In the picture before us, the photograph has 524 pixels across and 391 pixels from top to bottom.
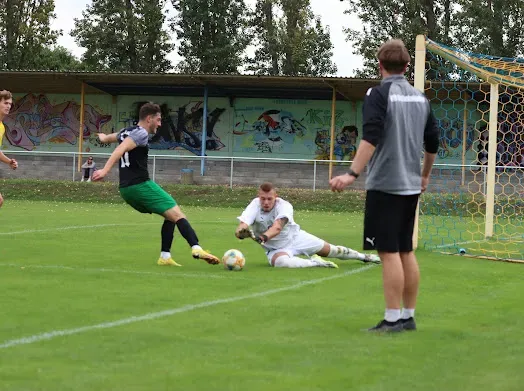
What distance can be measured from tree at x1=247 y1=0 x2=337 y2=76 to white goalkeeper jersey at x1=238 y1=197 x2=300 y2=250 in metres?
45.9

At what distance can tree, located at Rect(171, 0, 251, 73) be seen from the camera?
175 feet

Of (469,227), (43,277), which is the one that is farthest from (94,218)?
(43,277)

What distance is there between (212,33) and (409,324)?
4837cm

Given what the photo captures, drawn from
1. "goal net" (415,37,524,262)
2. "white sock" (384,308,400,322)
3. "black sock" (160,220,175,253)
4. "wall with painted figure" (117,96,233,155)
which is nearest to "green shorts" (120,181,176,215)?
"black sock" (160,220,175,253)

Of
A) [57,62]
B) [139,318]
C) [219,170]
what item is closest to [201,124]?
[219,170]

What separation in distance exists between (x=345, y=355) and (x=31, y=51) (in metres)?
51.0

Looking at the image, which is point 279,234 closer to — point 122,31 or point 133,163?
point 133,163

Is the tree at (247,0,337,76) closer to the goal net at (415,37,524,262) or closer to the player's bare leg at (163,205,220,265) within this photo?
the goal net at (415,37,524,262)

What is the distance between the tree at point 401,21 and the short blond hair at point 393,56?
43.0 meters

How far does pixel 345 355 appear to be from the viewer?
19.2 feet

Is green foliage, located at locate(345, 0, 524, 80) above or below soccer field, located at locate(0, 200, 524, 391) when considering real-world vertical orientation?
above

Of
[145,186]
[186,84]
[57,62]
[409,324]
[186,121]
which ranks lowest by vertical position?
[409,324]

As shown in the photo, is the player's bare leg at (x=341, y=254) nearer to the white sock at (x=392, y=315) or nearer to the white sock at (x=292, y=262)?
the white sock at (x=292, y=262)

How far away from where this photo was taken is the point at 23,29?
52094 mm
